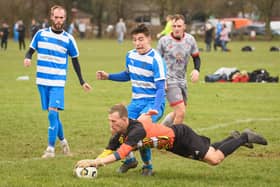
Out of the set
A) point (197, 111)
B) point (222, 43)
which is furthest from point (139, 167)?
point (222, 43)

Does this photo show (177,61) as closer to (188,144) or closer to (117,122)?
(188,144)

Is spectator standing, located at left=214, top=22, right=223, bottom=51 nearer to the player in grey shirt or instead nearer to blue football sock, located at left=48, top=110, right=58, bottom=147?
the player in grey shirt

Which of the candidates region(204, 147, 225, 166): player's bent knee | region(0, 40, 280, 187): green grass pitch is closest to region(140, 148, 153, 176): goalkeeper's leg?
region(0, 40, 280, 187): green grass pitch

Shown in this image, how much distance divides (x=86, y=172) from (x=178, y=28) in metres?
3.83

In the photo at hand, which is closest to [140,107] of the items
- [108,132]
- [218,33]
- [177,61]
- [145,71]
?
[145,71]

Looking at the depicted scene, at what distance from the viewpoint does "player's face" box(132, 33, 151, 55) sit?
30.3ft

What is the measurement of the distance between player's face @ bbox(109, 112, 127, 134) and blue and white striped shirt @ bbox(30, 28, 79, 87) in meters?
2.77

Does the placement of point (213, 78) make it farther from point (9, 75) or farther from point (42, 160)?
point (42, 160)

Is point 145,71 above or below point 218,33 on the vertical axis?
above

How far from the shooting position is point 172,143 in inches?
340

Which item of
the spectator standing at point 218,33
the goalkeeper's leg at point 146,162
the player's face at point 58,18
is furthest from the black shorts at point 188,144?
the spectator standing at point 218,33

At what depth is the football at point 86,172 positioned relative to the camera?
8.36m

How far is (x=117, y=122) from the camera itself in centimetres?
816

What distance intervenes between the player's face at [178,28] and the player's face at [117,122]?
11.5ft
